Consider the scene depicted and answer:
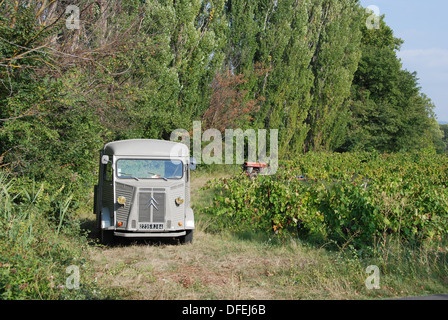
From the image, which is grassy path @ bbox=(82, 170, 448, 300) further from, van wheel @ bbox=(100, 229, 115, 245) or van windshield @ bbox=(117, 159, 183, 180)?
van windshield @ bbox=(117, 159, 183, 180)

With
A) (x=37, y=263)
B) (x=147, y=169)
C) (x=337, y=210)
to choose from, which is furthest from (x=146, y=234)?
(x=337, y=210)

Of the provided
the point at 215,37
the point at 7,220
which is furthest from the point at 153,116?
the point at 7,220

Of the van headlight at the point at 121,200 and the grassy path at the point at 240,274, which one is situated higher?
the van headlight at the point at 121,200

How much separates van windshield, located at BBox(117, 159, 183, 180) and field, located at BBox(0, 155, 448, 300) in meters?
1.45

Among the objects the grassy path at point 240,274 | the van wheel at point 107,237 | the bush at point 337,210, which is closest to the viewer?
the grassy path at point 240,274

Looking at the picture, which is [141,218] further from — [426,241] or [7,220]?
[426,241]

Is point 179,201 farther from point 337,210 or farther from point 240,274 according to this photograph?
point 337,210

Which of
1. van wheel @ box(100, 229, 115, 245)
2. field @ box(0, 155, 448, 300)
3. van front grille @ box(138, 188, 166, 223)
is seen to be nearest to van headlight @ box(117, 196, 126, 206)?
van front grille @ box(138, 188, 166, 223)

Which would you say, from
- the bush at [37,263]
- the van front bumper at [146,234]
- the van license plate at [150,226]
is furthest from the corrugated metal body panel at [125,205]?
the bush at [37,263]

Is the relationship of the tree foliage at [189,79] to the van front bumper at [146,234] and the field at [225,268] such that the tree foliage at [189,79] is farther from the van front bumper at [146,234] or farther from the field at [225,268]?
the field at [225,268]

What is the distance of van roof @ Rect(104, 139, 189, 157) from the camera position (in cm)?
954

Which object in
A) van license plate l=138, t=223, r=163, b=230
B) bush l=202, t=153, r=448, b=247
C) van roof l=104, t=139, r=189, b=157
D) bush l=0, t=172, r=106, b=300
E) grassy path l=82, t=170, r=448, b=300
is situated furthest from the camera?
van roof l=104, t=139, r=189, b=157

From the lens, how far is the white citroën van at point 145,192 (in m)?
9.01

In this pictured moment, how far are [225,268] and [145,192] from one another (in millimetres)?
2393
